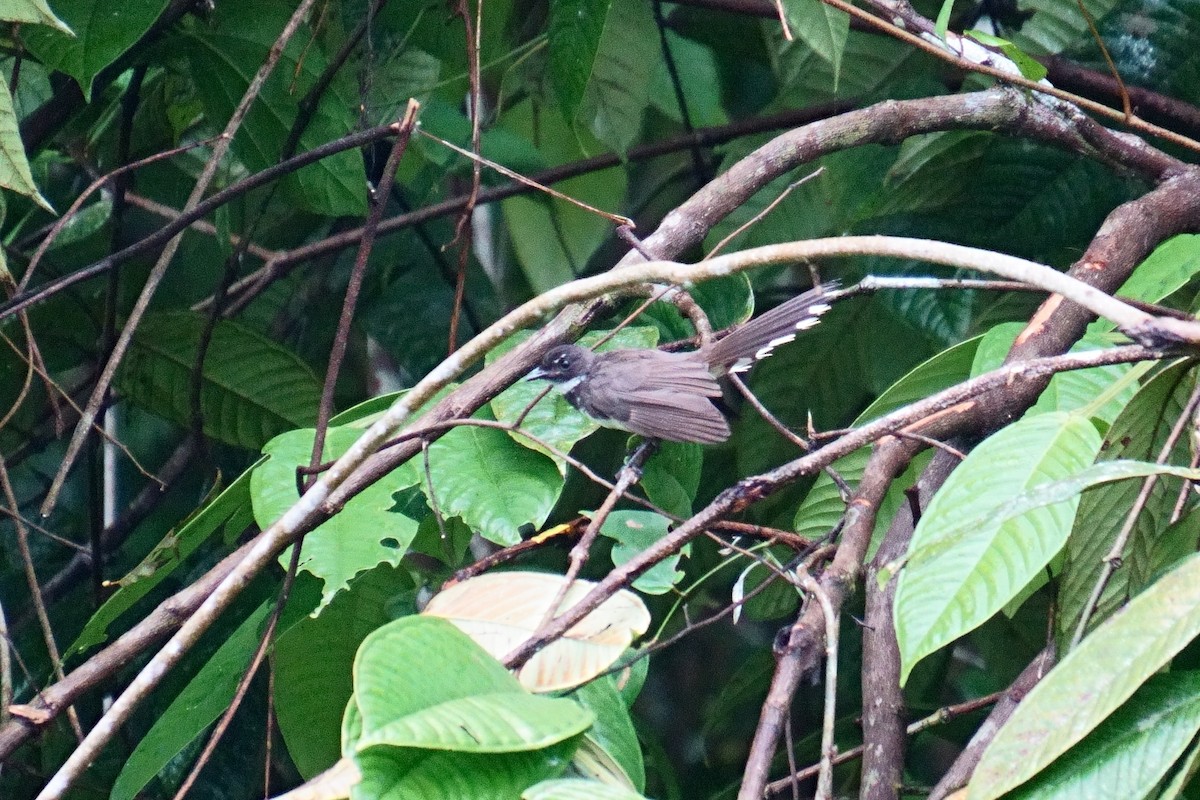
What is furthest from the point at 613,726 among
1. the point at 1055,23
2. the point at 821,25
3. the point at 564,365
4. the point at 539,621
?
the point at 1055,23

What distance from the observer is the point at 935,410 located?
1.51 metres

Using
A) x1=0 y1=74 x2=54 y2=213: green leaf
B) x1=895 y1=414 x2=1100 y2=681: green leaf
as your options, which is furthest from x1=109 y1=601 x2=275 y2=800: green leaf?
x1=895 y1=414 x2=1100 y2=681: green leaf

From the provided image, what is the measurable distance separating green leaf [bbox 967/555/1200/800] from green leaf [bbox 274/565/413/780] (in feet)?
3.90

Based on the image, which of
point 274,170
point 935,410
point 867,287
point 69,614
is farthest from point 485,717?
point 69,614

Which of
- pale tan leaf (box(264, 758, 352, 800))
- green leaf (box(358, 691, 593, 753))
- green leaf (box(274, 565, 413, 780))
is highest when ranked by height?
green leaf (box(358, 691, 593, 753))

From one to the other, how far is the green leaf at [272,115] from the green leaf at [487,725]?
1.73m

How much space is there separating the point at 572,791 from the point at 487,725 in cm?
11

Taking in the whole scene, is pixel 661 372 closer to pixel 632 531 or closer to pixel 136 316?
pixel 632 531

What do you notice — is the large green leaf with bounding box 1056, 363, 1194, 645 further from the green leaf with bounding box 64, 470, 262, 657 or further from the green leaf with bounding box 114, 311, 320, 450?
the green leaf with bounding box 114, 311, 320, 450

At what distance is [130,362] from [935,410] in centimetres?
239

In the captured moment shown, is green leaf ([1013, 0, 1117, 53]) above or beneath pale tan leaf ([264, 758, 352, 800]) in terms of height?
above

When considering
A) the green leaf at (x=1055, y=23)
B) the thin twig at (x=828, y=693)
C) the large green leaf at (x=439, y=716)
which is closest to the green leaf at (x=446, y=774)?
the large green leaf at (x=439, y=716)

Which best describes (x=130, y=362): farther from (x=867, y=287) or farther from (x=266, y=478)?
(x=867, y=287)

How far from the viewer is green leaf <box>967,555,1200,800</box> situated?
127 cm
